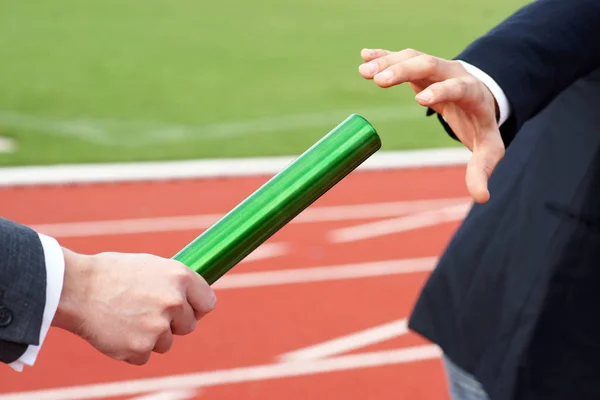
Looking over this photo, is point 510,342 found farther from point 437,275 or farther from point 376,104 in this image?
point 376,104

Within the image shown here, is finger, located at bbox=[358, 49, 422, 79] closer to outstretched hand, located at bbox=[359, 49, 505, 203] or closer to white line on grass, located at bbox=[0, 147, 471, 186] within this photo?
outstretched hand, located at bbox=[359, 49, 505, 203]

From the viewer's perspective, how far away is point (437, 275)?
1.91 metres

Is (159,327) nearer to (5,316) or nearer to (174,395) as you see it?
(5,316)

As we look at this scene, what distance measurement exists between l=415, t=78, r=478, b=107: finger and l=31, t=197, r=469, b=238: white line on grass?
4.31 meters

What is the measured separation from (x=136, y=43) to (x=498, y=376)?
10.8 m

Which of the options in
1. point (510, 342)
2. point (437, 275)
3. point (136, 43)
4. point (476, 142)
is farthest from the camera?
point (136, 43)

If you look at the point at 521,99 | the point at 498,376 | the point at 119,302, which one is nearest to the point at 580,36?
the point at 521,99

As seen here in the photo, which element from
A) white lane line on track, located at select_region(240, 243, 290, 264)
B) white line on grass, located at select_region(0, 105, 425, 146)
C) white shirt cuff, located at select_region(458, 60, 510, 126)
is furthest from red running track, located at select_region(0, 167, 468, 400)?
white shirt cuff, located at select_region(458, 60, 510, 126)

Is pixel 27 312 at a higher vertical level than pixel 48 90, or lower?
higher

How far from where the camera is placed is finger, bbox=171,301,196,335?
1409mm

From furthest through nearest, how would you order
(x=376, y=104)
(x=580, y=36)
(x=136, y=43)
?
1. (x=136, y=43)
2. (x=376, y=104)
3. (x=580, y=36)

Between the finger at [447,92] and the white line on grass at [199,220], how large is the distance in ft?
14.1

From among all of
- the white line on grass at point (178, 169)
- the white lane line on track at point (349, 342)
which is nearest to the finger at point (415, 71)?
the white lane line on track at point (349, 342)

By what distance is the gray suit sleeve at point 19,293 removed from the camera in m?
1.31
